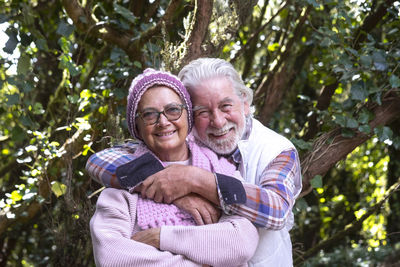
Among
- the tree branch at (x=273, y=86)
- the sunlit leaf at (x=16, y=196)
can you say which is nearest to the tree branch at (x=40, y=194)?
the sunlit leaf at (x=16, y=196)

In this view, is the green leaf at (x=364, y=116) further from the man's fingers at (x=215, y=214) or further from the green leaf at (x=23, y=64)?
the green leaf at (x=23, y=64)

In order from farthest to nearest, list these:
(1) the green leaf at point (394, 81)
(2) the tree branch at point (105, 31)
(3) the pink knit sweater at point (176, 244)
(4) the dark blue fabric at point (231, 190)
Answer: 1. (2) the tree branch at point (105, 31)
2. (1) the green leaf at point (394, 81)
3. (4) the dark blue fabric at point (231, 190)
4. (3) the pink knit sweater at point (176, 244)

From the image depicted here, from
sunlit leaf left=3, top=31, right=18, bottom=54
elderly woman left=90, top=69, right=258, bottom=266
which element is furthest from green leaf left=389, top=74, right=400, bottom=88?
sunlit leaf left=3, top=31, right=18, bottom=54

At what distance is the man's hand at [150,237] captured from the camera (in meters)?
2.04

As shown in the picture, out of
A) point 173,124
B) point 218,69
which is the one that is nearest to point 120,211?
point 173,124

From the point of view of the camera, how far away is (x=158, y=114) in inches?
89.0

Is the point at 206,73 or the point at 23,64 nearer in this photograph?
the point at 206,73

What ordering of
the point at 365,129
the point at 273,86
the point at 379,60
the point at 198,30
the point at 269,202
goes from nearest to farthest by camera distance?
the point at 269,202, the point at 198,30, the point at 365,129, the point at 379,60, the point at 273,86

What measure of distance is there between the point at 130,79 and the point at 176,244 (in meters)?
2.06

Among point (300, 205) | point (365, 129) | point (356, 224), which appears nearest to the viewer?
point (365, 129)

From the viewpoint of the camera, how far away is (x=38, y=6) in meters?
4.84

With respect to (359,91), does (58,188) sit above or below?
below

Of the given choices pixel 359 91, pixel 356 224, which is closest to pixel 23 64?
pixel 359 91

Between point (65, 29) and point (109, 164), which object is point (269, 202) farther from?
point (65, 29)
